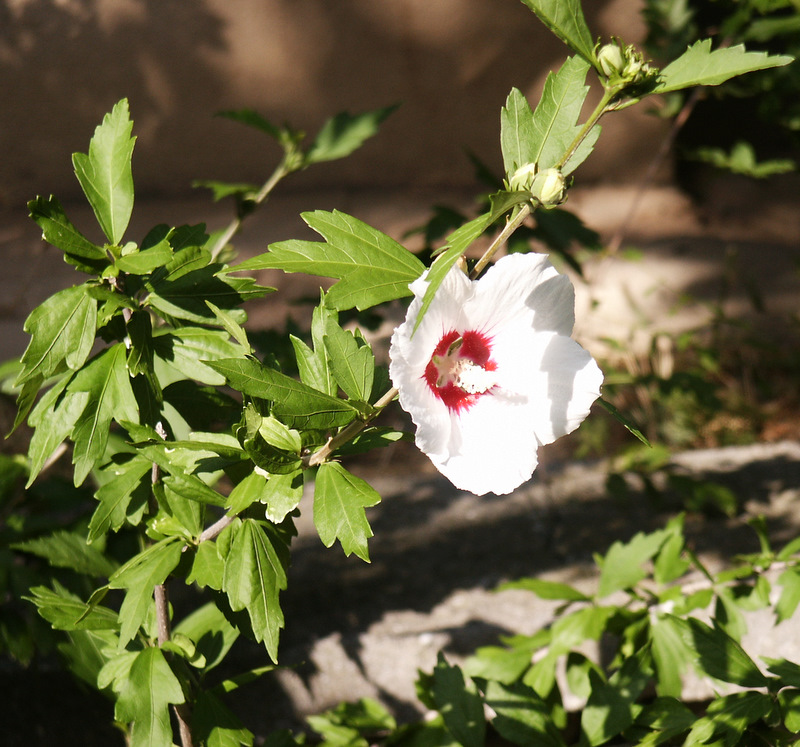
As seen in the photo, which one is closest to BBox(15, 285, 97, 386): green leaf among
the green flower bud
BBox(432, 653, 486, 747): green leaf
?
the green flower bud

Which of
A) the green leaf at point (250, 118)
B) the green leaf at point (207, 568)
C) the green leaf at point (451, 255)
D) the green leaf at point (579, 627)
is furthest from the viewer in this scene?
the green leaf at point (250, 118)

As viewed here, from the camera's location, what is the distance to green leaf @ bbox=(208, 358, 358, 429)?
80 cm

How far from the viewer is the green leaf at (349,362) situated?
2.84 ft

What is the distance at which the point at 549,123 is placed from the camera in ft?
2.96

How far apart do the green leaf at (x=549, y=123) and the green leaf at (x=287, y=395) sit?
36 cm

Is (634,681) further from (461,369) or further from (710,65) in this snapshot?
(710,65)

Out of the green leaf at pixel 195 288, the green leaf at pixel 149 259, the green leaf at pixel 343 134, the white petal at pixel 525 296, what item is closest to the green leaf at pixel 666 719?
the white petal at pixel 525 296

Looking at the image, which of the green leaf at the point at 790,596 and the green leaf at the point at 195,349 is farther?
the green leaf at the point at 790,596

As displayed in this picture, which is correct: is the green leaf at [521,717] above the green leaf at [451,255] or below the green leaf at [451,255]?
below

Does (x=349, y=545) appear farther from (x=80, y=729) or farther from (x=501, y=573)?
(x=501, y=573)

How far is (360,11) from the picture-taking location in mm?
4719

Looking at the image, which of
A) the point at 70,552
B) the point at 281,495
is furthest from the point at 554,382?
the point at 70,552

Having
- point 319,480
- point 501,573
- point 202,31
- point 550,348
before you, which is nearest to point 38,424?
point 319,480

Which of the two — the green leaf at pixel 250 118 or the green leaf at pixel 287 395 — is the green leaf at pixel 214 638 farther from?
the green leaf at pixel 250 118
